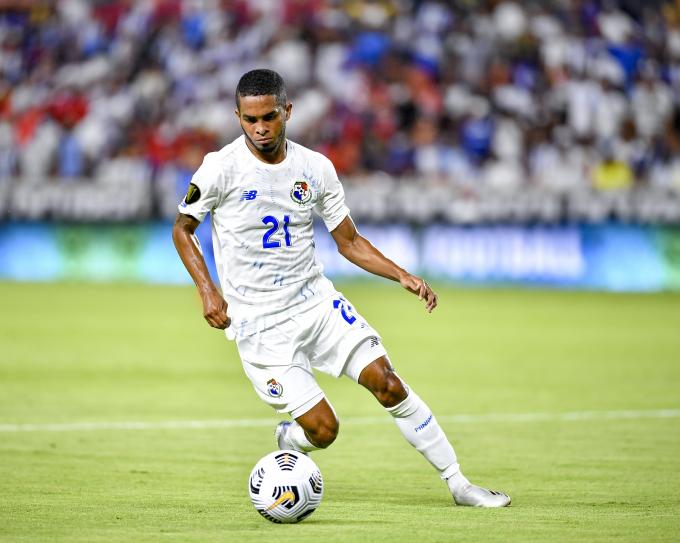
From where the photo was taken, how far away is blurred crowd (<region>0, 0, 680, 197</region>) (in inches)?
998

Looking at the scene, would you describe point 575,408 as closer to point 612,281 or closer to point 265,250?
point 265,250

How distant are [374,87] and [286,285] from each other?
19959 millimetres

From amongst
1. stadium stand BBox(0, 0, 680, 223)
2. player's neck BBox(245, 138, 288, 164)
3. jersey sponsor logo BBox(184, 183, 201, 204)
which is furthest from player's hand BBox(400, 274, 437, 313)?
stadium stand BBox(0, 0, 680, 223)

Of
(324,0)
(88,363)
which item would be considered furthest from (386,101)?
(88,363)

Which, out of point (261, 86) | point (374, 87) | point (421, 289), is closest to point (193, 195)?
point (261, 86)

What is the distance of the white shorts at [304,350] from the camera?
6.89 metres

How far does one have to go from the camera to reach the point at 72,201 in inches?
1012

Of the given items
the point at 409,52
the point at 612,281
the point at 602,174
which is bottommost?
the point at 612,281

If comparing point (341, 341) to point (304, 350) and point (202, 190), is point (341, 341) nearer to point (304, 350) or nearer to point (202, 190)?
point (304, 350)

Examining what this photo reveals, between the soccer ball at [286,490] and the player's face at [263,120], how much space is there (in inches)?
64.0

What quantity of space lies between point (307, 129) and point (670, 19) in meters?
7.63

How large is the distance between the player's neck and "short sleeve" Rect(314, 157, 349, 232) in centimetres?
29

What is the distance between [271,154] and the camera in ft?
22.5

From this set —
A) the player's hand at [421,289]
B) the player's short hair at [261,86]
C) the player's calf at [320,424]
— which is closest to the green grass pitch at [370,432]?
the player's calf at [320,424]
